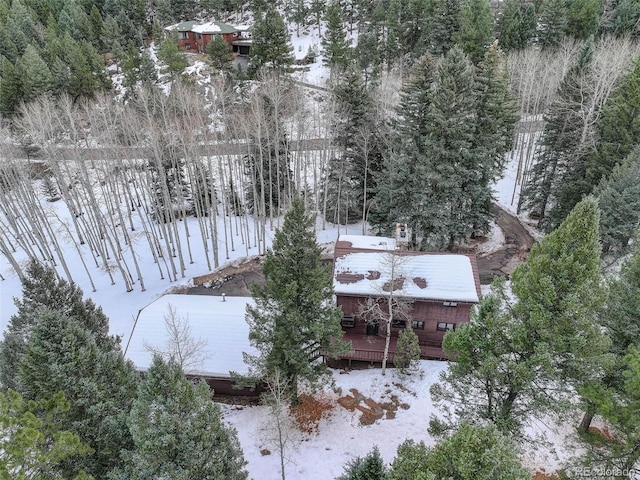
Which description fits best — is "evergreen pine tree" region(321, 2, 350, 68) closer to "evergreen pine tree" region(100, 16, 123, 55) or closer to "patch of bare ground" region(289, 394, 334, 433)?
"evergreen pine tree" region(100, 16, 123, 55)

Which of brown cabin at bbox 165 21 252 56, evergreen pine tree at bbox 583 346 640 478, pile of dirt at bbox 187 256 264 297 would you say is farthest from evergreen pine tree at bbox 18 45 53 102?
evergreen pine tree at bbox 583 346 640 478

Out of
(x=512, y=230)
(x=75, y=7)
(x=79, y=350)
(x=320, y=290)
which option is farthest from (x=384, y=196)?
(x=75, y=7)

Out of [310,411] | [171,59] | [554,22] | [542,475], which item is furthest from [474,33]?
[542,475]

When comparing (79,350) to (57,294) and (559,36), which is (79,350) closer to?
(57,294)

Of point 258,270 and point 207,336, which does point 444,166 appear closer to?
point 258,270

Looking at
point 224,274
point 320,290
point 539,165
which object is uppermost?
point 320,290
